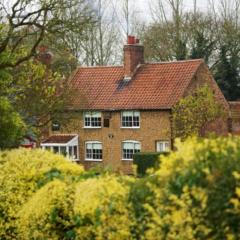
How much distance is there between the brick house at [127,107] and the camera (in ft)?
138

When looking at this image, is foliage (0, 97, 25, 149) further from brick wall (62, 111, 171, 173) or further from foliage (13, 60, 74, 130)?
brick wall (62, 111, 171, 173)

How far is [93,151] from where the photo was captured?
44562 millimetres

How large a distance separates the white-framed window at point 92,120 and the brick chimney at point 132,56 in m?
3.06

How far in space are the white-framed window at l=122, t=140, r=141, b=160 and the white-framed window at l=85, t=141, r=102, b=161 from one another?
5.77 ft

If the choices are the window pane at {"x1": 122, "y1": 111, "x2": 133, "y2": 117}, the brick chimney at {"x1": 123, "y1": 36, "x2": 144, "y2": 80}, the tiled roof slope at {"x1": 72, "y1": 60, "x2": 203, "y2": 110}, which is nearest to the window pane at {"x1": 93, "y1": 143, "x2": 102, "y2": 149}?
the tiled roof slope at {"x1": 72, "y1": 60, "x2": 203, "y2": 110}

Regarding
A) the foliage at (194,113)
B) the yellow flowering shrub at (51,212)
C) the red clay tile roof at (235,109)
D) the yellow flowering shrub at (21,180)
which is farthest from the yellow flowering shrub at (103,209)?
the red clay tile roof at (235,109)

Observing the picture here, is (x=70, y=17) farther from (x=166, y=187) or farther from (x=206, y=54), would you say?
(x=206, y=54)

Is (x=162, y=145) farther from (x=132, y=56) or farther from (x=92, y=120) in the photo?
(x=132, y=56)

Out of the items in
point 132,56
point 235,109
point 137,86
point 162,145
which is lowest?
point 162,145

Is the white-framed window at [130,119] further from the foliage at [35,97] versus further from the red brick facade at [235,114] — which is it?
the foliage at [35,97]

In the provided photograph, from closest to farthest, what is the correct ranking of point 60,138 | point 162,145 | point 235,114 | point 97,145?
point 162,145 < point 97,145 < point 60,138 < point 235,114

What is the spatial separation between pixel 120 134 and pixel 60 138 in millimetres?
4663

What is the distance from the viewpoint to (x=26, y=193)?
30.1 ft

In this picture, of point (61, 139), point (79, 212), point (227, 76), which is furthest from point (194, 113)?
point (79, 212)
